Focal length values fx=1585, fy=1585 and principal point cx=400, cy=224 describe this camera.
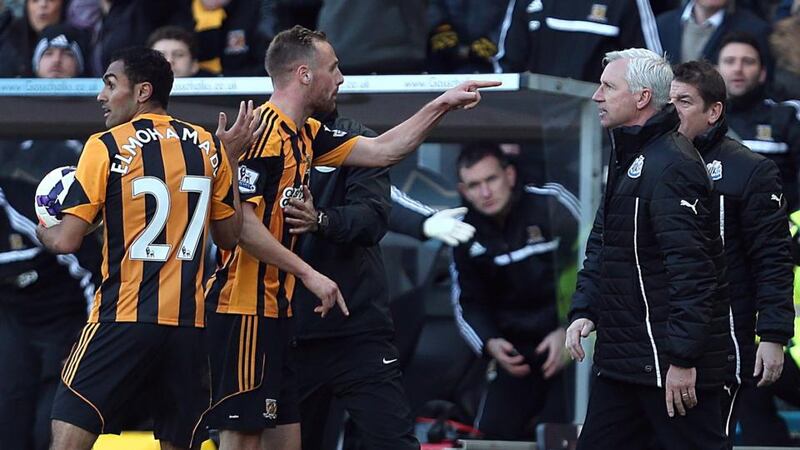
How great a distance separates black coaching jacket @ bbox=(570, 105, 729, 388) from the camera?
535cm

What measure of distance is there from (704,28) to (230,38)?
2.84 m

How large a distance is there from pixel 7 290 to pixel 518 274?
2807 mm

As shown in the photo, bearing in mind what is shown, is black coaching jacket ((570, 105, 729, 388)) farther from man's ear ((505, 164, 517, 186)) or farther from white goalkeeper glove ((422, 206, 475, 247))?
man's ear ((505, 164, 517, 186))

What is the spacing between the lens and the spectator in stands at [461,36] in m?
9.30

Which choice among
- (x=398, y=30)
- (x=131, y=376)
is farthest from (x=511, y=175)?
(x=131, y=376)

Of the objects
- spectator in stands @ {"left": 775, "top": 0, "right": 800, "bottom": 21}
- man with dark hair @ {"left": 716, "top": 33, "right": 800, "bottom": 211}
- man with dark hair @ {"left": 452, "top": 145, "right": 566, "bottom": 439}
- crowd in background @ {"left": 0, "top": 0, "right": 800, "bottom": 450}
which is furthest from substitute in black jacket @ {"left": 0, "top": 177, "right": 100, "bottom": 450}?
spectator in stands @ {"left": 775, "top": 0, "right": 800, "bottom": 21}

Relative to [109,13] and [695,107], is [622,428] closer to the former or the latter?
[695,107]

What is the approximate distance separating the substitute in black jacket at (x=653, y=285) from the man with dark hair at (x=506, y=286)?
2.49 meters

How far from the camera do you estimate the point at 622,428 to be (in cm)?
576

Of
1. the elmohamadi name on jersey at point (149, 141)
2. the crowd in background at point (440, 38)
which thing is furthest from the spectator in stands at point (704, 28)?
the elmohamadi name on jersey at point (149, 141)

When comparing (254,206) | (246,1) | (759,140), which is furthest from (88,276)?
(759,140)

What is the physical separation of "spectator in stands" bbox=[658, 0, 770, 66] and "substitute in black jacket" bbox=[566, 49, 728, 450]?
2.87 metres

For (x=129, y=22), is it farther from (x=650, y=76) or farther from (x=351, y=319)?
(x=650, y=76)

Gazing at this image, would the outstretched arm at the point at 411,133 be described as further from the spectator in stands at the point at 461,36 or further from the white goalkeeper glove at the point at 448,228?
the spectator in stands at the point at 461,36
